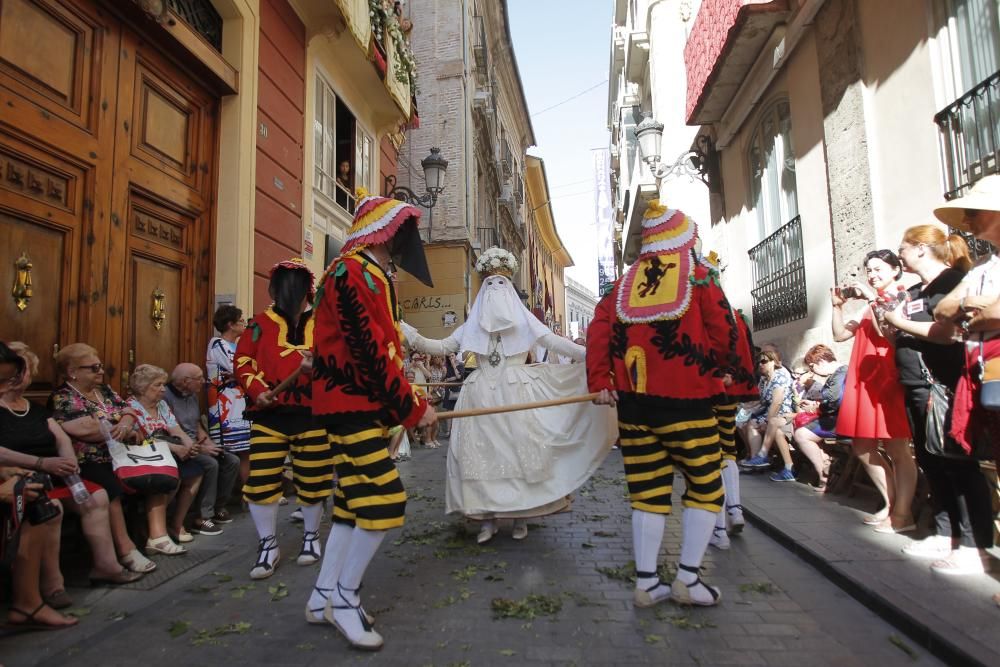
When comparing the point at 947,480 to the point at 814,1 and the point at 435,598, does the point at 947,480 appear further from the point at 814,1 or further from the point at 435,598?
the point at 814,1

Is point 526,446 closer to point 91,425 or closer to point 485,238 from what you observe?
point 91,425

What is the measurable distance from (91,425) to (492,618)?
2861mm

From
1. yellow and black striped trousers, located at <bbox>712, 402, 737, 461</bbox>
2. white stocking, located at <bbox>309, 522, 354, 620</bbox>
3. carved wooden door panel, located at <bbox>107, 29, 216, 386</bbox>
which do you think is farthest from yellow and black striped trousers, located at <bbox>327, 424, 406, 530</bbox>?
carved wooden door panel, located at <bbox>107, 29, 216, 386</bbox>

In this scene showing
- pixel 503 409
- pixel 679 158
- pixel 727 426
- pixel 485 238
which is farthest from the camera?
pixel 485 238

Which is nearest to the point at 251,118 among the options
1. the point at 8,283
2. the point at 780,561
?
the point at 8,283

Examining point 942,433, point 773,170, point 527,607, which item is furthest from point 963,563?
point 773,170

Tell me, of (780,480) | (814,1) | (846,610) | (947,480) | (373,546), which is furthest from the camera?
(814,1)

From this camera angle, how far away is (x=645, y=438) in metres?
3.51

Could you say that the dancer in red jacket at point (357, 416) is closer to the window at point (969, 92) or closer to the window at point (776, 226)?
the window at point (969, 92)

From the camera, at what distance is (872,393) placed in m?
4.64

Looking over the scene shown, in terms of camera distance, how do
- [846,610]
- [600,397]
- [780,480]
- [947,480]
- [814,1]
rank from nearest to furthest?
[846,610] < [600,397] < [947,480] < [780,480] < [814,1]

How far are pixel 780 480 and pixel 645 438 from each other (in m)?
4.41

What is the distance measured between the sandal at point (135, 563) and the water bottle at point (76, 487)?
68 cm

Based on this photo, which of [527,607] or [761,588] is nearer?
[527,607]
